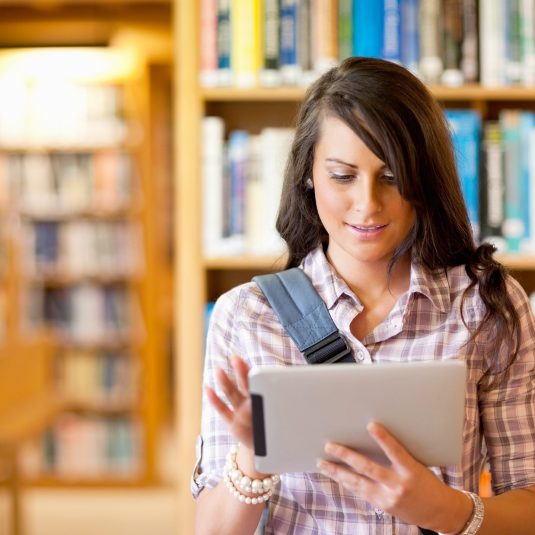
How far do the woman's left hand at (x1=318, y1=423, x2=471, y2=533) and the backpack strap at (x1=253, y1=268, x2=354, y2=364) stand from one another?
0.19 meters

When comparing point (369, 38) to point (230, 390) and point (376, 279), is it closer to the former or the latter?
point (376, 279)

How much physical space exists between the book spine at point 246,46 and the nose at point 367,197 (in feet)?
3.02

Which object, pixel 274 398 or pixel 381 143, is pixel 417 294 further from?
pixel 274 398

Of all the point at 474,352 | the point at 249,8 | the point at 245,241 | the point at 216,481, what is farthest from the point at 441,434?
the point at 249,8

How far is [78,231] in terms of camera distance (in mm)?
4883

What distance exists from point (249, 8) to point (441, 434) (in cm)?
127

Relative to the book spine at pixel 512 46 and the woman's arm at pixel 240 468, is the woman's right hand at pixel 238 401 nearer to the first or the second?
the woman's arm at pixel 240 468

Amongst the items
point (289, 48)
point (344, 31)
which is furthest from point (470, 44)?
point (289, 48)

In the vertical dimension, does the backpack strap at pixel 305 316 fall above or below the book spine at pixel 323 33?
below

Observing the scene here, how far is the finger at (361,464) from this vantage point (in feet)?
3.62

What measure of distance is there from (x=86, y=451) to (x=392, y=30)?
332 centimetres

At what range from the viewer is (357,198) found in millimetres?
1271

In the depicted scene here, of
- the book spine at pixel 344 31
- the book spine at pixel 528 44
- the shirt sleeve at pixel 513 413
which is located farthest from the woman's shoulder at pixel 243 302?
the book spine at pixel 528 44

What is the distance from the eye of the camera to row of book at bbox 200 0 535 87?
2.12 metres
